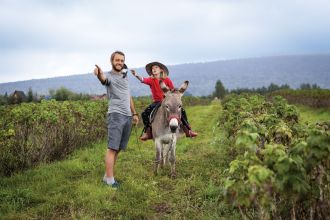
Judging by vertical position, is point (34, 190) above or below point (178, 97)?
below

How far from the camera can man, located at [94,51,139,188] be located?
8.49 meters

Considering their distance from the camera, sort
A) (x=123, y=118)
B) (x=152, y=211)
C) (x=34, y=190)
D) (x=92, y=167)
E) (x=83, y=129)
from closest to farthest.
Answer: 1. (x=152, y=211)
2. (x=34, y=190)
3. (x=123, y=118)
4. (x=92, y=167)
5. (x=83, y=129)

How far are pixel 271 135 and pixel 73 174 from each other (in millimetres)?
5178

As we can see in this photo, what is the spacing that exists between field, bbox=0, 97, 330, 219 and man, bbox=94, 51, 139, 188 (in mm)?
512

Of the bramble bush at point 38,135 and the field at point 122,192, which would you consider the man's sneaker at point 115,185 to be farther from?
the bramble bush at point 38,135

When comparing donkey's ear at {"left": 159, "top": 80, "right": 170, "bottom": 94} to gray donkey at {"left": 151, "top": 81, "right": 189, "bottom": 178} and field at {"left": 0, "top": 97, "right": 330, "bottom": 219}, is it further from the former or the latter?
field at {"left": 0, "top": 97, "right": 330, "bottom": 219}

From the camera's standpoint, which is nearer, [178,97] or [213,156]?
[178,97]

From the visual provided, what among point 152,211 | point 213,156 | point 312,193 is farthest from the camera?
point 213,156

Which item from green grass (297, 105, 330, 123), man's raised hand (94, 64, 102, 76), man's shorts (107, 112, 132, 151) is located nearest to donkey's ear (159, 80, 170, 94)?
man's shorts (107, 112, 132, 151)

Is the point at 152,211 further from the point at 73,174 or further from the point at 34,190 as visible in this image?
the point at 73,174

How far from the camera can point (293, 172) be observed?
3.95 metres

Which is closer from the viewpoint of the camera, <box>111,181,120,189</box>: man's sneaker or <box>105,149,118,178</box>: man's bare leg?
<box>111,181,120,189</box>: man's sneaker

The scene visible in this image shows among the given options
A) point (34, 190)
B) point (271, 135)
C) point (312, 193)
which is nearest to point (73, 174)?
point (34, 190)

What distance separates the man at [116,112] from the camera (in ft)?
27.9
